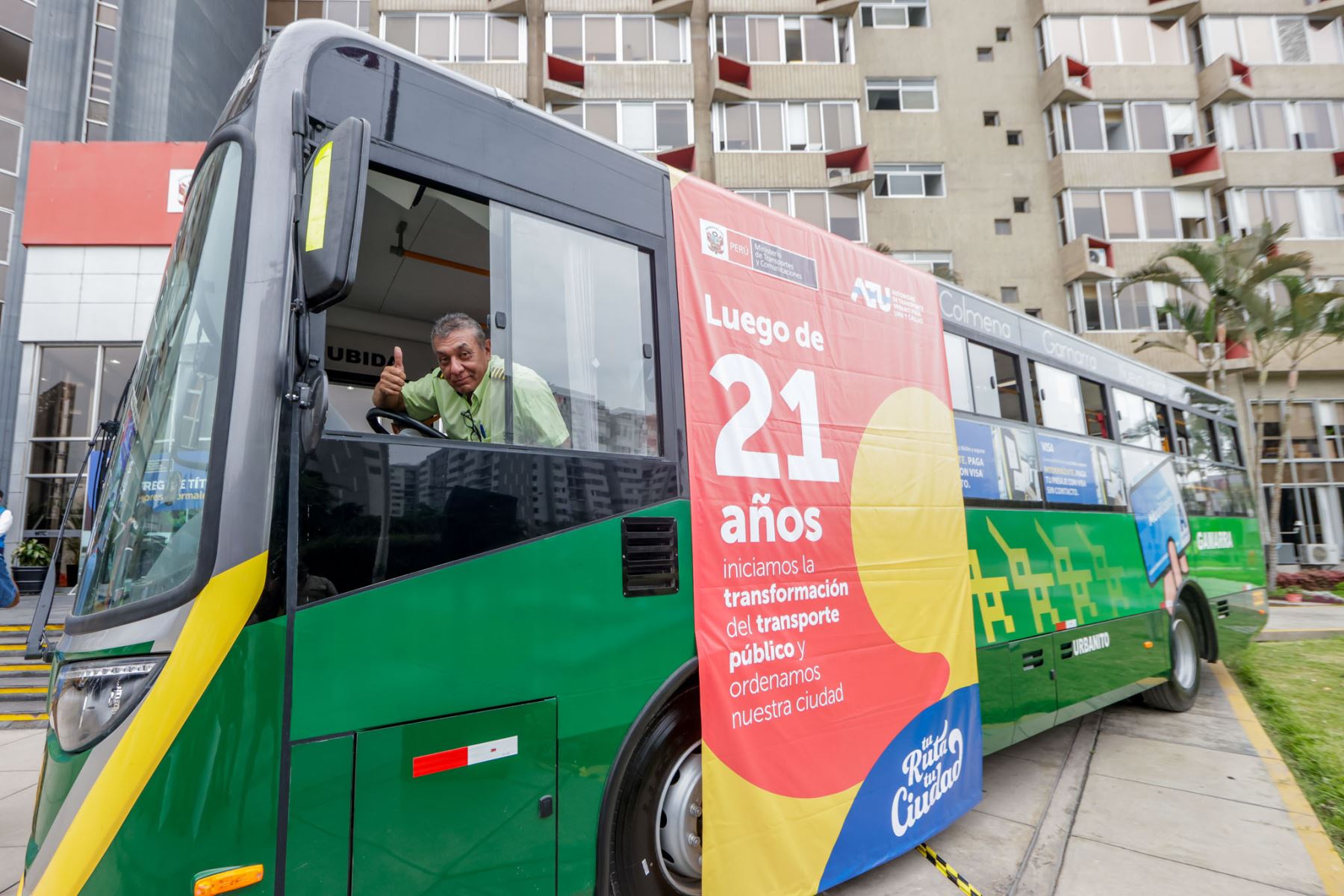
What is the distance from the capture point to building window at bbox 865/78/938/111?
83.7 feet

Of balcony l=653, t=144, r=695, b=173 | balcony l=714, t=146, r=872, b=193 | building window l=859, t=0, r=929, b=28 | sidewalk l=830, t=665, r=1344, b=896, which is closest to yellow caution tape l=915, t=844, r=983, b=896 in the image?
sidewalk l=830, t=665, r=1344, b=896

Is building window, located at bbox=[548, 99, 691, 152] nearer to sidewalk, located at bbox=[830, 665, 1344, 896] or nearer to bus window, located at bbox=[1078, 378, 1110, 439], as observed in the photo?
bus window, located at bbox=[1078, 378, 1110, 439]

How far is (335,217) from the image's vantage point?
1.98 meters

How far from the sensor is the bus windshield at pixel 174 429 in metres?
2.02

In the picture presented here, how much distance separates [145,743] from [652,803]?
1.73 metres

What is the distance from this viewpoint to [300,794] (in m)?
1.98

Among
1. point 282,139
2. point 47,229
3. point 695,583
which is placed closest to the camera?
point 282,139

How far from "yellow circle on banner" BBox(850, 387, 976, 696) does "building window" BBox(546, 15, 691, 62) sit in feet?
73.2

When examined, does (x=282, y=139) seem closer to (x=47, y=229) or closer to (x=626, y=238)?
(x=626, y=238)

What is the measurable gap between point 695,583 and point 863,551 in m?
1.13

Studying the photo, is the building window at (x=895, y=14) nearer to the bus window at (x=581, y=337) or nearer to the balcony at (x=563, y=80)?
the balcony at (x=563, y=80)

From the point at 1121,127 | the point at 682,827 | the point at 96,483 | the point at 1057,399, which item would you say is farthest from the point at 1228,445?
the point at 1121,127

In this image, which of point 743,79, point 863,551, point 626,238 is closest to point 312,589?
point 626,238

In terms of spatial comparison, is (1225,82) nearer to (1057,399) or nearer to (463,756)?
(1057,399)
